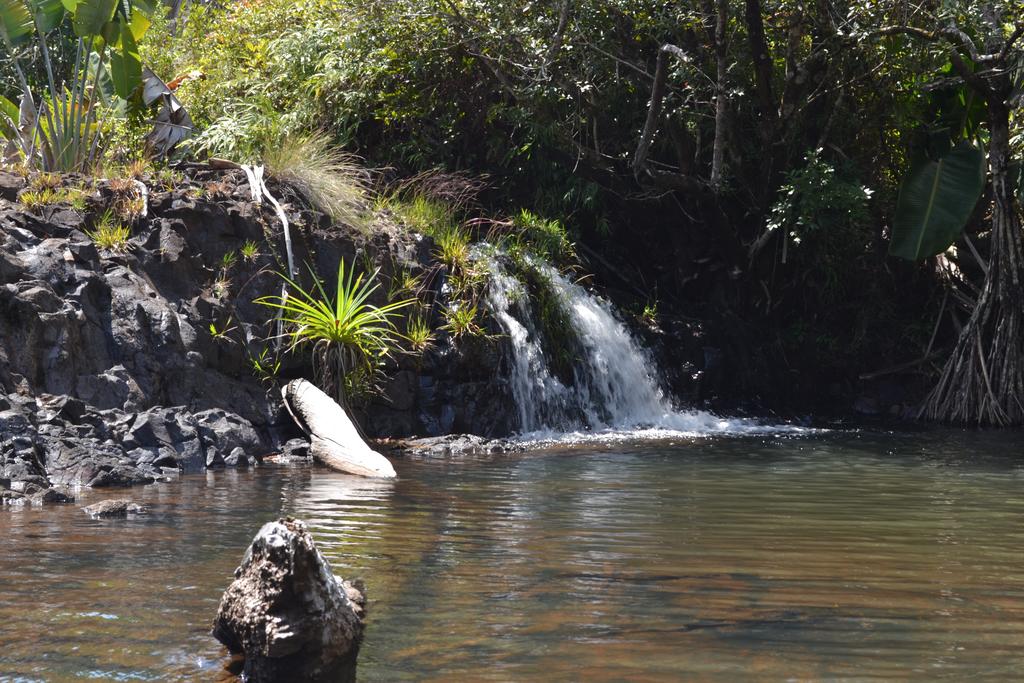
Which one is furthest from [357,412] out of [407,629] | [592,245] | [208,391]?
[407,629]

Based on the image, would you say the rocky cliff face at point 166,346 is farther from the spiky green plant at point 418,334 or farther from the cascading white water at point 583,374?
the cascading white water at point 583,374

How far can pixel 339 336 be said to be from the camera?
506 inches

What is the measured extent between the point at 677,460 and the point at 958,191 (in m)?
7.11

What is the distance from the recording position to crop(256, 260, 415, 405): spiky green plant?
12.9 m

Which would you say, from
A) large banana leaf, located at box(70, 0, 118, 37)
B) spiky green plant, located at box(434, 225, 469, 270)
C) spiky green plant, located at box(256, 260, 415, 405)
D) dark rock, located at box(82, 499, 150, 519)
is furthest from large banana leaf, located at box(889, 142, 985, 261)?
dark rock, located at box(82, 499, 150, 519)

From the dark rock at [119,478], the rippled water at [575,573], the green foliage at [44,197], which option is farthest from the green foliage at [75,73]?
the rippled water at [575,573]

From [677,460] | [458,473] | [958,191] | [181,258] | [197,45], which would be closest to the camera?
[458,473]

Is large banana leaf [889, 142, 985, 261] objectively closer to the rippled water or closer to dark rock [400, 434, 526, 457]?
the rippled water

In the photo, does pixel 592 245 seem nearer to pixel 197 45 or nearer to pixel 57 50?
pixel 197 45

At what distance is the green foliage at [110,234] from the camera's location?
12742 mm

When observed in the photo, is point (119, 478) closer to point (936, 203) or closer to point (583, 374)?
point (583, 374)

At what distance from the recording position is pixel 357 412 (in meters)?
13.4

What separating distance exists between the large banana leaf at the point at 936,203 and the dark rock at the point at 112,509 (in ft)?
38.0

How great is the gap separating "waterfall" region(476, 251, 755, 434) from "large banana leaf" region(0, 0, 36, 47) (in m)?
6.25
